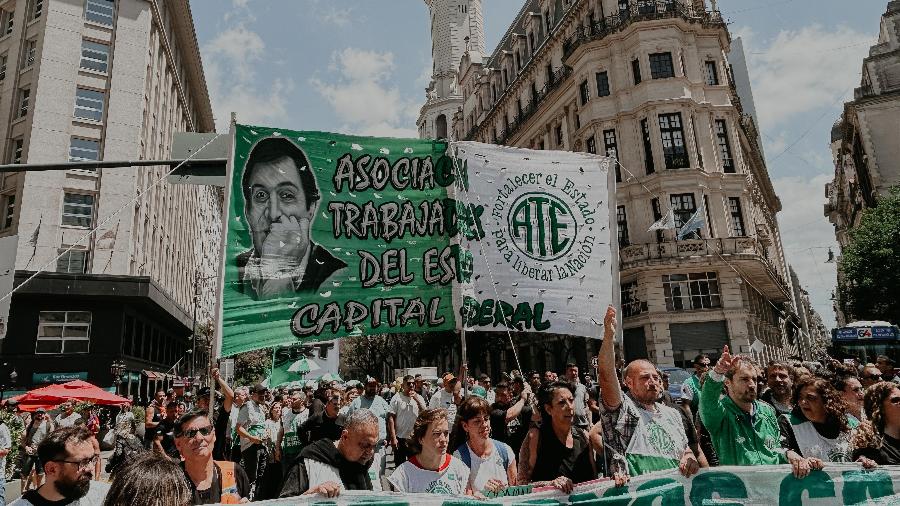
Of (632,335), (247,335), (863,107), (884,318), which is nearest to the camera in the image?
(247,335)

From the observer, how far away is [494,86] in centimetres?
5275

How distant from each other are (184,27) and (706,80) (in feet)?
129

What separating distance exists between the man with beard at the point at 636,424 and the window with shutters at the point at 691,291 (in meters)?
29.1

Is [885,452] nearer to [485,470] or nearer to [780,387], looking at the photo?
[780,387]

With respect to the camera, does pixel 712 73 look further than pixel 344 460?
Yes

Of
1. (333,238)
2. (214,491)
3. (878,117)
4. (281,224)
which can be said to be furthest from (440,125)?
(214,491)

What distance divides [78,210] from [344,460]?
34427mm

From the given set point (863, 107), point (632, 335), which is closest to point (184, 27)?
point (632, 335)

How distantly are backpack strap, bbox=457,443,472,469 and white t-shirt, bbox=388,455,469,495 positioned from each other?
35cm

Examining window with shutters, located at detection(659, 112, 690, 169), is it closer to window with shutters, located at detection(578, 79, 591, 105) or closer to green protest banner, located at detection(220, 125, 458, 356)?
window with shutters, located at detection(578, 79, 591, 105)

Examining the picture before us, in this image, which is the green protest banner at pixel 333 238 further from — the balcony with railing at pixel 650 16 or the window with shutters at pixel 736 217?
the balcony with railing at pixel 650 16

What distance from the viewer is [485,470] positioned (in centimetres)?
463

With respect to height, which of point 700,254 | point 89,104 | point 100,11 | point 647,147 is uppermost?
point 100,11

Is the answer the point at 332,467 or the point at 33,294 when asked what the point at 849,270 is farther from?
the point at 33,294
